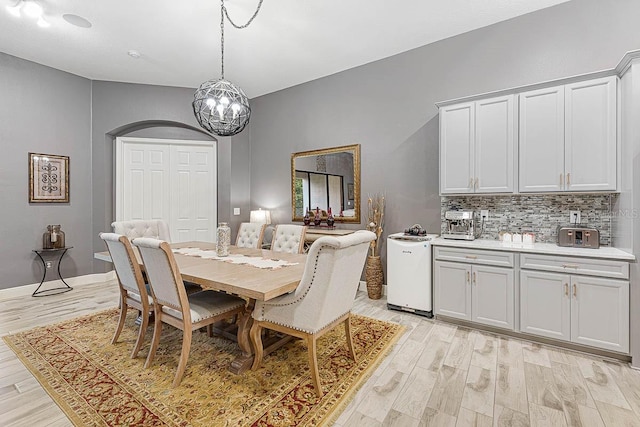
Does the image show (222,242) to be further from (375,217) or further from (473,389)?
(473,389)

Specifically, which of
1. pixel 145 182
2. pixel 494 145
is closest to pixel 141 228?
pixel 145 182

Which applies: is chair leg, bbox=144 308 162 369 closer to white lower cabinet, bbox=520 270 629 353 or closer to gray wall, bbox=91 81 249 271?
white lower cabinet, bbox=520 270 629 353

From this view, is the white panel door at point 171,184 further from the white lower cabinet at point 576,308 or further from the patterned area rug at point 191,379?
the white lower cabinet at point 576,308

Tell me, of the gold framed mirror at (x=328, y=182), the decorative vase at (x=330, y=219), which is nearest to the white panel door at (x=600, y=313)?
the gold framed mirror at (x=328, y=182)

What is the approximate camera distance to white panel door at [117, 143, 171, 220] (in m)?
5.24

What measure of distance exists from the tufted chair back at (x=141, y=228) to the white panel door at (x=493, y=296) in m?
3.74

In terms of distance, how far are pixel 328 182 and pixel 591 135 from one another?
308 centimetres

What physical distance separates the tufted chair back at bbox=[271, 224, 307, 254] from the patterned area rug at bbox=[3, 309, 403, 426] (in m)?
0.97

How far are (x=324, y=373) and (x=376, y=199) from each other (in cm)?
260

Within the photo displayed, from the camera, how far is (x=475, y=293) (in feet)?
9.93

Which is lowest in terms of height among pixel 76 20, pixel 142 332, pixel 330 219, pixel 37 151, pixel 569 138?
pixel 142 332

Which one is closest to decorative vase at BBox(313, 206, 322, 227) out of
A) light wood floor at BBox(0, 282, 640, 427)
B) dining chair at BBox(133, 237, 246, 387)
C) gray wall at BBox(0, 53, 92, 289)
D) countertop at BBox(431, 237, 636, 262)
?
countertop at BBox(431, 237, 636, 262)

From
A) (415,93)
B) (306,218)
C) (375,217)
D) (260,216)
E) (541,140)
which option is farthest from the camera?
(260,216)

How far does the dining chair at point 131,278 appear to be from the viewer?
7.84ft
